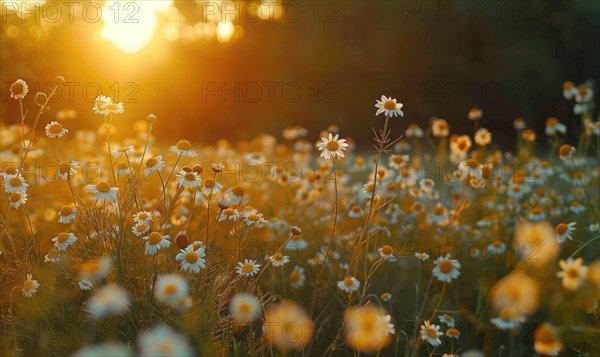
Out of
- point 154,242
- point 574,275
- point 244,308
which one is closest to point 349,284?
point 244,308

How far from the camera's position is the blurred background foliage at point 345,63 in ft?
38.4

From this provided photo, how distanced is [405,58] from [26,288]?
37.7ft

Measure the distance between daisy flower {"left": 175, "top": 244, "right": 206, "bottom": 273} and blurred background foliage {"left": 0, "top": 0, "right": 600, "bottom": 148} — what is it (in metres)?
8.67

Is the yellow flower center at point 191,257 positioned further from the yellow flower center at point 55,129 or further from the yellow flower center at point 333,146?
the yellow flower center at point 55,129

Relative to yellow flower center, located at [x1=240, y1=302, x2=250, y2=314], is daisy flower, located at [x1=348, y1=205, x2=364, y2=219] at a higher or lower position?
higher

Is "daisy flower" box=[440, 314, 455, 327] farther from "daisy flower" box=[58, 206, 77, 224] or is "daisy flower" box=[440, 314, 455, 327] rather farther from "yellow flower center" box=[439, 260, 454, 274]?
"daisy flower" box=[58, 206, 77, 224]

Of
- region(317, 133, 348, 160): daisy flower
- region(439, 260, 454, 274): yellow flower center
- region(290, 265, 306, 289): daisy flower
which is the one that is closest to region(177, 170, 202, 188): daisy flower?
region(317, 133, 348, 160): daisy flower

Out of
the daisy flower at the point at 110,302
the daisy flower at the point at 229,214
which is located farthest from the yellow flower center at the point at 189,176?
the daisy flower at the point at 110,302

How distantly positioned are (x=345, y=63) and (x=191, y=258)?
11633mm

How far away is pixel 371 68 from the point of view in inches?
514

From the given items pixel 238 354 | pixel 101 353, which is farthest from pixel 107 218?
pixel 101 353

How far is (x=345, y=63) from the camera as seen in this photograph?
13305 mm

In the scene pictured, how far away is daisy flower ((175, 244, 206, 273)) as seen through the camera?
2107 millimetres

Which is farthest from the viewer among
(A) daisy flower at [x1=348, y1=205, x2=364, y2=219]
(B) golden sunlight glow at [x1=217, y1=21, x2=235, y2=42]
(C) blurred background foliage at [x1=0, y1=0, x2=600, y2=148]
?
(B) golden sunlight glow at [x1=217, y1=21, x2=235, y2=42]
